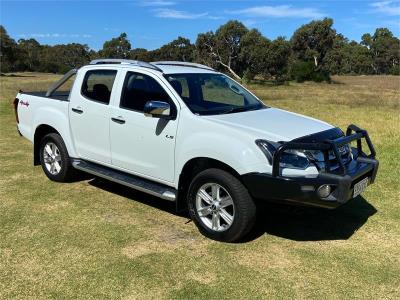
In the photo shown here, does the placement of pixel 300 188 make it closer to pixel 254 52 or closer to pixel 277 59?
pixel 254 52

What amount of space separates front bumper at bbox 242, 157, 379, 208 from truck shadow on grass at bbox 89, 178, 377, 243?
1.17 feet

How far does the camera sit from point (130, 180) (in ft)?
18.5

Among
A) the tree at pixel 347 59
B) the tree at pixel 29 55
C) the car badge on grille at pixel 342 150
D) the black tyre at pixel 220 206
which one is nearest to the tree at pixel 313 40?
the tree at pixel 347 59

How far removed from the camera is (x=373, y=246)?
4.85 metres

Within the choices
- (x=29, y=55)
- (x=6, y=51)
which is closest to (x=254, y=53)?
(x=6, y=51)

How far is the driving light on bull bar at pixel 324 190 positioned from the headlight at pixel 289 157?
0.86 feet

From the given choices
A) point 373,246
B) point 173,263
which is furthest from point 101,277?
point 373,246

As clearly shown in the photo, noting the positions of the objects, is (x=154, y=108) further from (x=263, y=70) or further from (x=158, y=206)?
(x=263, y=70)

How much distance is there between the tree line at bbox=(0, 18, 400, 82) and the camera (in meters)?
51.4

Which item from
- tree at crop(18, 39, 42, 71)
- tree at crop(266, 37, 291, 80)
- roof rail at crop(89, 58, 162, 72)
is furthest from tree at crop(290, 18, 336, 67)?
roof rail at crop(89, 58, 162, 72)

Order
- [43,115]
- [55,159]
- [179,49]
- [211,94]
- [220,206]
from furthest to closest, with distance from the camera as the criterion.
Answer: [179,49], [55,159], [43,115], [211,94], [220,206]

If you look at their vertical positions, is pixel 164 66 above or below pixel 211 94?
above

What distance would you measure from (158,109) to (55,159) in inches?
107

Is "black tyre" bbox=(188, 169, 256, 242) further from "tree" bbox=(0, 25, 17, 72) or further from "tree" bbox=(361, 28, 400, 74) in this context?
"tree" bbox=(361, 28, 400, 74)
